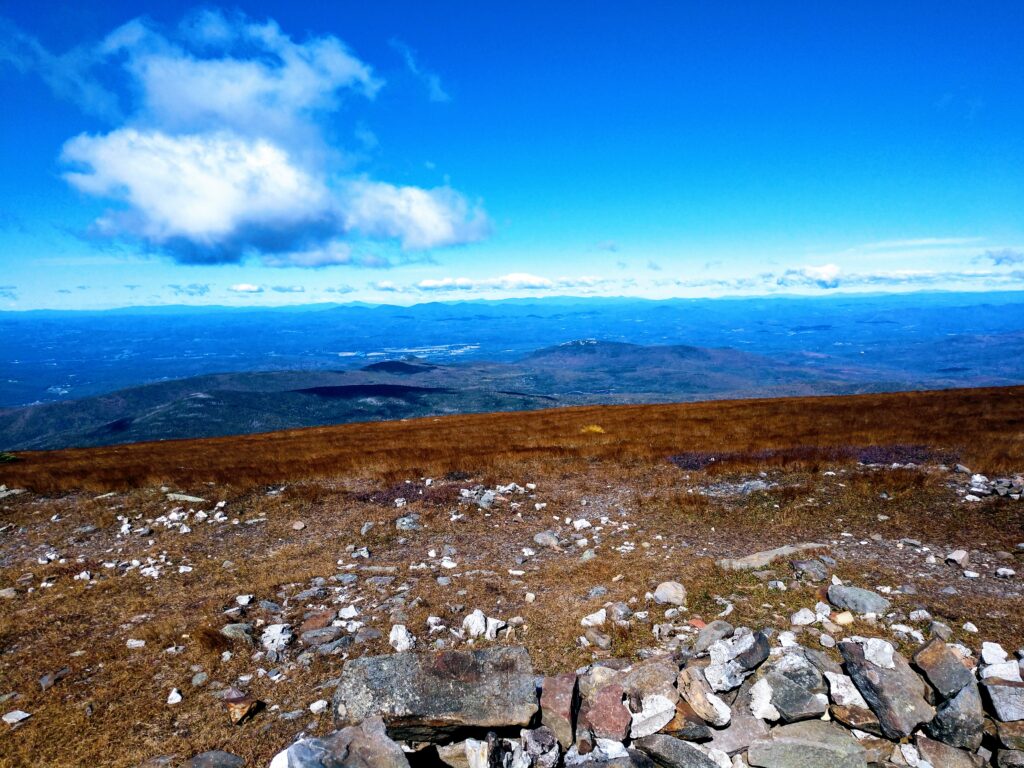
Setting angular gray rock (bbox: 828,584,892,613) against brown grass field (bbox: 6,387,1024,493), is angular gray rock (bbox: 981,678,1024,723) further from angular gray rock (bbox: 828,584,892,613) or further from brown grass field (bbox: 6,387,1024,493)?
brown grass field (bbox: 6,387,1024,493)

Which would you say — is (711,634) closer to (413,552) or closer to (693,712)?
(693,712)

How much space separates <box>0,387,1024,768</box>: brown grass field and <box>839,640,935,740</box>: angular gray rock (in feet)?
4.21

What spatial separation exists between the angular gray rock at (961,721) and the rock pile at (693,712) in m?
0.01

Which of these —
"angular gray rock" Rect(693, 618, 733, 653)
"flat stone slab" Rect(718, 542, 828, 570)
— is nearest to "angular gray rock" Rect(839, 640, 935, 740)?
"angular gray rock" Rect(693, 618, 733, 653)

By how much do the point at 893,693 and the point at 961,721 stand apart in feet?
1.99

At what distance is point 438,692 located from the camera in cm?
611

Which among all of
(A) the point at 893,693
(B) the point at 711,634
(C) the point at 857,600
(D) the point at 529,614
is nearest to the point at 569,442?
(D) the point at 529,614

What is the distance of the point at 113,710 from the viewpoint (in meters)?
6.68

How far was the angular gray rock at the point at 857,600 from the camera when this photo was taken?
8023 millimetres

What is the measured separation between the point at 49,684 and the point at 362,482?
11.2m

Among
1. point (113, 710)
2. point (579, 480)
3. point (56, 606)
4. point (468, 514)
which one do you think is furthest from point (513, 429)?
point (113, 710)

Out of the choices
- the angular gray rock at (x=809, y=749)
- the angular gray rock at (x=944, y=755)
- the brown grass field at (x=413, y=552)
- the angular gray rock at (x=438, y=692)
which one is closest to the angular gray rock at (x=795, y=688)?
the angular gray rock at (x=809, y=749)

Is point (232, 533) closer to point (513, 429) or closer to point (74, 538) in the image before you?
point (74, 538)

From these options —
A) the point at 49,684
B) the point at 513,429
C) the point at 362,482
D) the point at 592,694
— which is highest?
the point at 592,694
